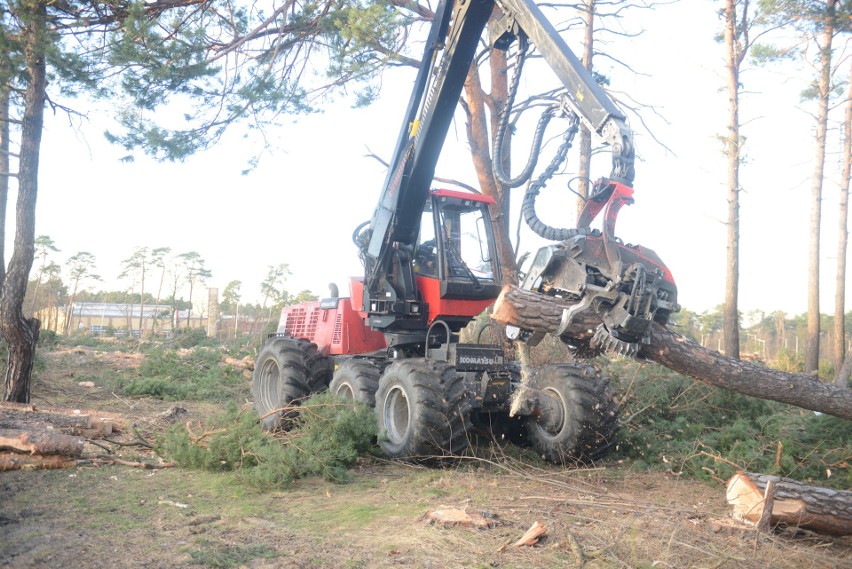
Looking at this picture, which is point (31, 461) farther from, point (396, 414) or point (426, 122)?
point (426, 122)

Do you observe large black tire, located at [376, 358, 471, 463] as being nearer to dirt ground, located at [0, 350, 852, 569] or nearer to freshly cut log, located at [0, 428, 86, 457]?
dirt ground, located at [0, 350, 852, 569]

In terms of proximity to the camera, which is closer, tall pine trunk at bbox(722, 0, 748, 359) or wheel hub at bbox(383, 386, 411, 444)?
wheel hub at bbox(383, 386, 411, 444)

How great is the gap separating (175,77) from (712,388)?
9071 mm

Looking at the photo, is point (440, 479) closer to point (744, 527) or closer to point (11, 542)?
point (744, 527)

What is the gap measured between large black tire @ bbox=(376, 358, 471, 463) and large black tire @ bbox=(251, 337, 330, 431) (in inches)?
83.7

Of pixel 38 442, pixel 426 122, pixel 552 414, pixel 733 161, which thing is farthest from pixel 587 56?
pixel 38 442

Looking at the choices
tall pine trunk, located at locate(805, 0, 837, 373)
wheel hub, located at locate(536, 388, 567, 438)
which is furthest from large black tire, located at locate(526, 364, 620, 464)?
tall pine trunk, located at locate(805, 0, 837, 373)

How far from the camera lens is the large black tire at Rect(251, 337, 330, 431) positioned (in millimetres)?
8898

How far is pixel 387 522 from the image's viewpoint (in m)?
4.93

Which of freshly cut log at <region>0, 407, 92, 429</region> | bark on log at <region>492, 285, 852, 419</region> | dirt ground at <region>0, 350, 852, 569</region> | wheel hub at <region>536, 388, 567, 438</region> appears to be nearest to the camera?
dirt ground at <region>0, 350, 852, 569</region>

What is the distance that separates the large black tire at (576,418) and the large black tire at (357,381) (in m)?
1.89

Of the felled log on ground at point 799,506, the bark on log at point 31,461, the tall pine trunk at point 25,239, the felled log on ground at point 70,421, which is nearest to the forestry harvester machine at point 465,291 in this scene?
the felled log on ground at point 799,506

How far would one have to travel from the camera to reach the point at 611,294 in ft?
17.1

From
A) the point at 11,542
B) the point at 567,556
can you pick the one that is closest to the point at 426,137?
the point at 567,556
